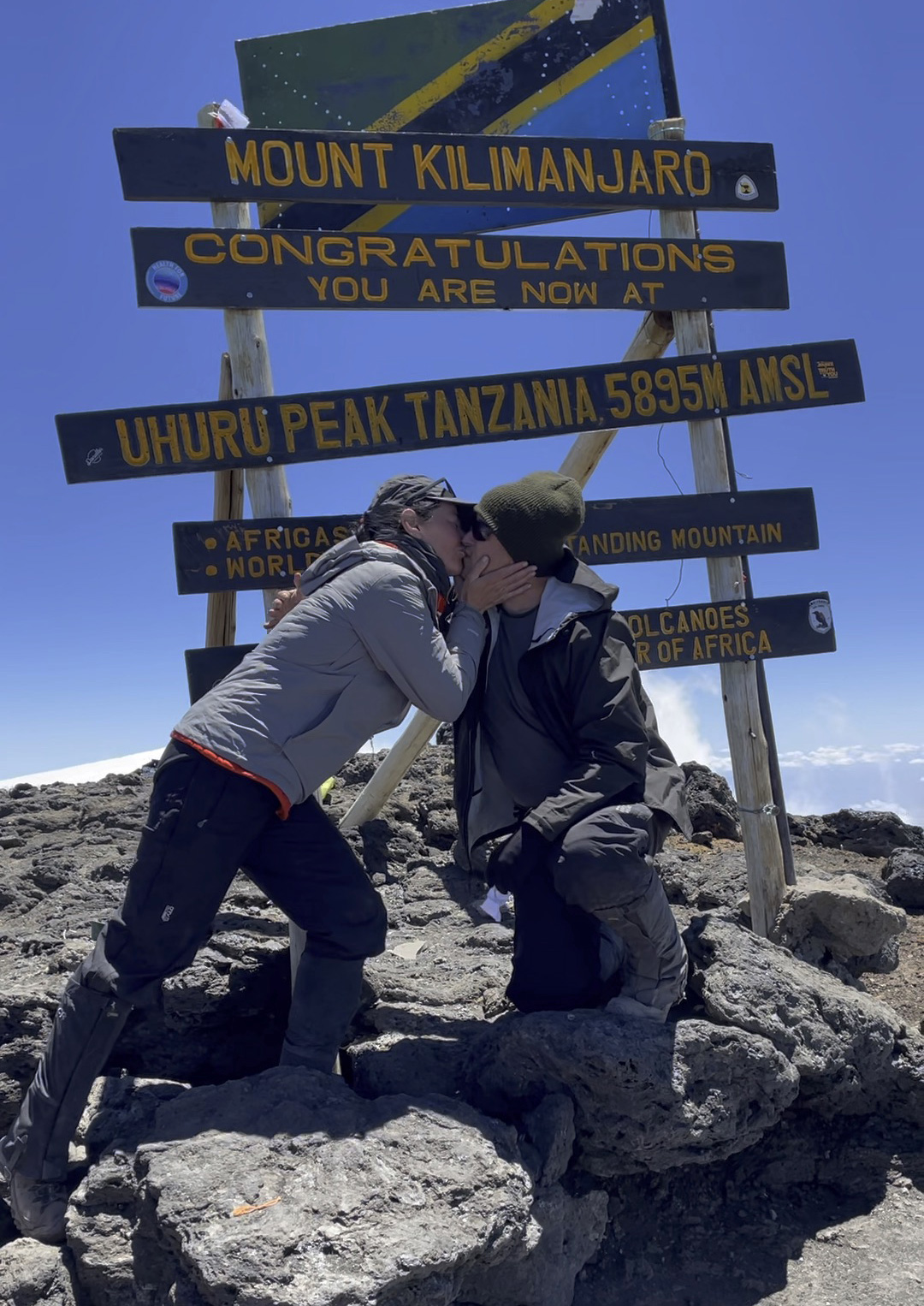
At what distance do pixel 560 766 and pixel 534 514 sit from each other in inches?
35.0

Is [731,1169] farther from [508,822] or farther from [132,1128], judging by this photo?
[132,1128]

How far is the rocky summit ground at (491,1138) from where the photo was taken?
104 inches

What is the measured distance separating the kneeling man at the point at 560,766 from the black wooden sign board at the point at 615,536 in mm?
1128

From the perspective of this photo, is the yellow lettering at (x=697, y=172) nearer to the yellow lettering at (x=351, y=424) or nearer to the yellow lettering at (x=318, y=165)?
the yellow lettering at (x=318, y=165)

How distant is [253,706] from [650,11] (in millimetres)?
4428

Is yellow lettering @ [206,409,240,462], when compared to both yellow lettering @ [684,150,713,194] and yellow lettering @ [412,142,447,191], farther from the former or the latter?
yellow lettering @ [684,150,713,194]

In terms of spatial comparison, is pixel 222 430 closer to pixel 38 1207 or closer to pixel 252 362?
pixel 252 362

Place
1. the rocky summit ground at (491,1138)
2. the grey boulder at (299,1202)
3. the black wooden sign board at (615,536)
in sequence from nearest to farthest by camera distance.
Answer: the grey boulder at (299,1202) → the rocky summit ground at (491,1138) → the black wooden sign board at (615,536)

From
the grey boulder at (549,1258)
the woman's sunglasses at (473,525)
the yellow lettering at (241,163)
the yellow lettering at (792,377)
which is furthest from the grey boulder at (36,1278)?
the yellow lettering at (792,377)

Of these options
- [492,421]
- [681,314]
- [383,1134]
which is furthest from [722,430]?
[383,1134]

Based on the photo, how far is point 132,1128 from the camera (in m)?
3.17

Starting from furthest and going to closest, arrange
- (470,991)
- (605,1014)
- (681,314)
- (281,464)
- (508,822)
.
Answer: (681,314) → (281,464) → (470,991) → (508,822) → (605,1014)

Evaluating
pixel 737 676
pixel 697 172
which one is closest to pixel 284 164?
pixel 697 172

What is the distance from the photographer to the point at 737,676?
5.04m
